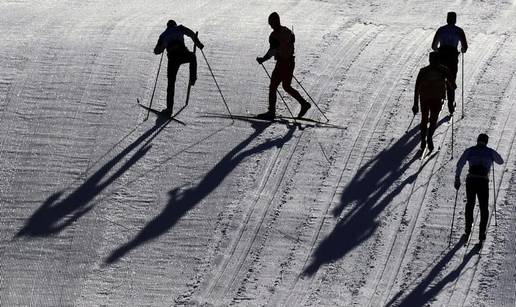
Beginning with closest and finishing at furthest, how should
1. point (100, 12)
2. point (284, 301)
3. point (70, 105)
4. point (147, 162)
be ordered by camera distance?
point (284, 301)
point (147, 162)
point (70, 105)
point (100, 12)

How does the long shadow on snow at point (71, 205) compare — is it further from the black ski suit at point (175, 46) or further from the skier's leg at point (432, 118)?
the skier's leg at point (432, 118)

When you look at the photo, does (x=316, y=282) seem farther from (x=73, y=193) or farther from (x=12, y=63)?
(x=12, y=63)

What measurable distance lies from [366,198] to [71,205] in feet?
13.6

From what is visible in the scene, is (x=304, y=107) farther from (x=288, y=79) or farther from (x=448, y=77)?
(x=448, y=77)

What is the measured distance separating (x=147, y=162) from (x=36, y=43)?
606 centimetres

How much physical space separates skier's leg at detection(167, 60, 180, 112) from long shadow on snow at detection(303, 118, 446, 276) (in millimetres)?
3540

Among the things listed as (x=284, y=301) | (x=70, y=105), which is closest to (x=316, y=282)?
(x=284, y=301)

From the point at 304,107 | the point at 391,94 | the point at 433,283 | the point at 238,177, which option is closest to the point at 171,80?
the point at 304,107

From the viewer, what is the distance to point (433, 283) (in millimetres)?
17594

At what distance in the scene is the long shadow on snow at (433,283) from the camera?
17219 mm

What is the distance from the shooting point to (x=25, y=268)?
1809 centimetres

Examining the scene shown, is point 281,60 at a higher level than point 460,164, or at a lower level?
lower

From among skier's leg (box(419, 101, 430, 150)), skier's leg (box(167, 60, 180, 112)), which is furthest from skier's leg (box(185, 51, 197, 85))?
skier's leg (box(419, 101, 430, 150))

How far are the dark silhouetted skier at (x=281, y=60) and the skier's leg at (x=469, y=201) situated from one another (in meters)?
4.66
